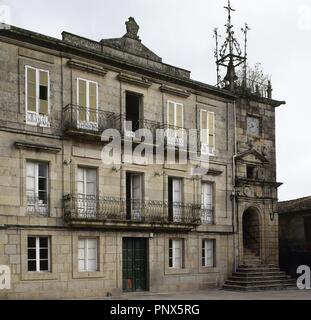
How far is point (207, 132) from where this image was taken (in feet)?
83.3

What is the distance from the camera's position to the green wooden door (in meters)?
21.8

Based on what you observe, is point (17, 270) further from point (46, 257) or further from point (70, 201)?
point (70, 201)

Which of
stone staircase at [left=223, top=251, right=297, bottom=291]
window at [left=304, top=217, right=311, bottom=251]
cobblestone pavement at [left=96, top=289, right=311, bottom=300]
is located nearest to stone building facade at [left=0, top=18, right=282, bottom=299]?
stone staircase at [left=223, top=251, right=297, bottom=291]

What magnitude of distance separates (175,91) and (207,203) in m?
5.37

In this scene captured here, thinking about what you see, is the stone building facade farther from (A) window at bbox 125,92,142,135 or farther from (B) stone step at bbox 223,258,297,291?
(B) stone step at bbox 223,258,297,291

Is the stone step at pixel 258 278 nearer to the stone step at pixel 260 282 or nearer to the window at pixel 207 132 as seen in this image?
the stone step at pixel 260 282

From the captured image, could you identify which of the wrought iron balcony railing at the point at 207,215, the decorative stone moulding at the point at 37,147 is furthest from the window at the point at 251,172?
the decorative stone moulding at the point at 37,147

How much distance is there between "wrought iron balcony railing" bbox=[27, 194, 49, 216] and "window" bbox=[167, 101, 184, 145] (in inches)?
251

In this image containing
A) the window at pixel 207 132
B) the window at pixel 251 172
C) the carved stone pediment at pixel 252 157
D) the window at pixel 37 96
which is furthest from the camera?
the window at pixel 251 172

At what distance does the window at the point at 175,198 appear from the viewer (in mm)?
23750

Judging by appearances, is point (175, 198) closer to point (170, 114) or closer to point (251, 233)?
point (170, 114)

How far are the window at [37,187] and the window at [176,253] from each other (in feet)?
20.9

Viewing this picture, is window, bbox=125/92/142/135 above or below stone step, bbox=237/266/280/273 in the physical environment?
above

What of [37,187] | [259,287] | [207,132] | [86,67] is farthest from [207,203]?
[37,187]
